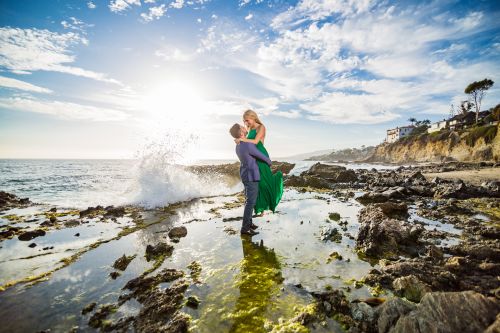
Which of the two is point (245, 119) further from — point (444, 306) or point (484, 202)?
point (484, 202)

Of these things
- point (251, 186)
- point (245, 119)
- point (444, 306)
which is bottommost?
point (444, 306)

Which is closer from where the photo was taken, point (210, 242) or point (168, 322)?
point (168, 322)

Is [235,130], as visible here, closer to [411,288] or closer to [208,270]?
[208,270]

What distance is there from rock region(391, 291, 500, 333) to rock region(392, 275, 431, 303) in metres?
1.04

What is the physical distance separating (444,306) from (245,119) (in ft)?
19.0

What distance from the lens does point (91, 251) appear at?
5.89 meters

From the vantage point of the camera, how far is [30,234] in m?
7.15

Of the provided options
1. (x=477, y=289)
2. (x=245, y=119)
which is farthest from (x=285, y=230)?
(x=477, y=289)

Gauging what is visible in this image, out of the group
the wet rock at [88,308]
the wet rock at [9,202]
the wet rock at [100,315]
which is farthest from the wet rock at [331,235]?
the wet rock at [9,202]

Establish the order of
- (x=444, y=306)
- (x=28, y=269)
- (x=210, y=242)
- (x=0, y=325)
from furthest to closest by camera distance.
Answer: (x=210, y=242)
(x=28, y=269)
(x=0, y=325)
(x=444, y=306)

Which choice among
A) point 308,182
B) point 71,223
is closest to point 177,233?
point 71,223

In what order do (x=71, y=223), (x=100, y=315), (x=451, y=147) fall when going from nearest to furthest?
(x=100, y=315), (x=71, y=223), (x=451, y=147)

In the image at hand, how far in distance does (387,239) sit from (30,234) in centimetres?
1026

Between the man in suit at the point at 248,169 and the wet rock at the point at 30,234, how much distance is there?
6.44m
